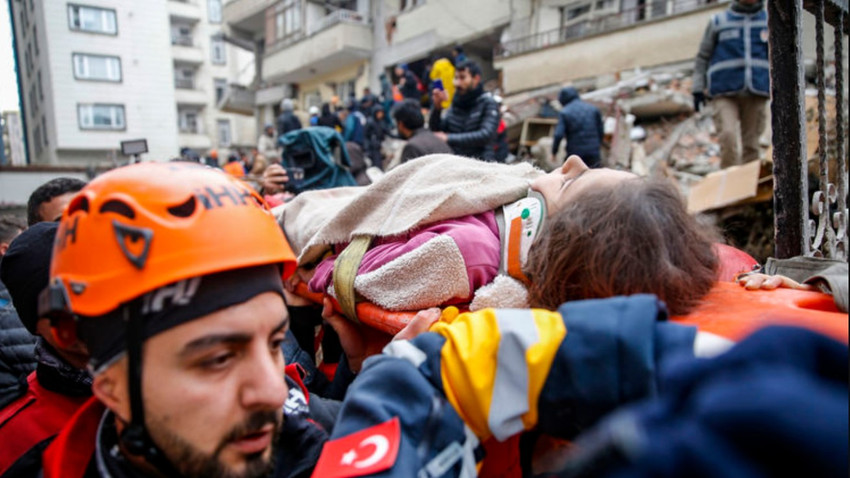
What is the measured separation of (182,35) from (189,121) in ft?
19.5

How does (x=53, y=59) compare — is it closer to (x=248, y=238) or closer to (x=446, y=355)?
(x=248, y=238)

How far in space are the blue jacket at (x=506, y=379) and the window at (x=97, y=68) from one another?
9.37 m

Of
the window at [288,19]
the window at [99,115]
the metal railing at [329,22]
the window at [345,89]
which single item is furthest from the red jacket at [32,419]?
the window at [288,19]

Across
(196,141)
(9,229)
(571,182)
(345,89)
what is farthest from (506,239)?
(196,141)

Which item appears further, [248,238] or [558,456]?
[248,238]

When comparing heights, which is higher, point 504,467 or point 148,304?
point 148,304

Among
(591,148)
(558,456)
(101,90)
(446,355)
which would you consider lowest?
(558,456)

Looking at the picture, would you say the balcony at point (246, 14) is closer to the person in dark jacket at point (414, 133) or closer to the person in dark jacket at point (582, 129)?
the person in dark jacket at point (582, 129)

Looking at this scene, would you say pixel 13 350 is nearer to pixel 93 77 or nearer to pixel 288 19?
pixel 93 77

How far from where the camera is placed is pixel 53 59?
655 centimetres

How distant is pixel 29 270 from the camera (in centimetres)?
161

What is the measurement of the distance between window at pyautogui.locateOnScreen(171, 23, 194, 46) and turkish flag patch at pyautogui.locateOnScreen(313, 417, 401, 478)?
102ft

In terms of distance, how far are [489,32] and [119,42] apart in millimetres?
12818

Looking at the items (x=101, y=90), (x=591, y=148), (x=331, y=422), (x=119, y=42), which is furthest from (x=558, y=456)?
(x=101, y=90)
